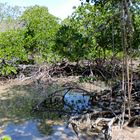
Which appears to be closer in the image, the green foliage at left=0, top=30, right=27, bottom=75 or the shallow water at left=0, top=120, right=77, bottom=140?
the shallow water at left=0, top=120, right=77, bottom=140

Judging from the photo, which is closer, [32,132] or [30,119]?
[32,132]

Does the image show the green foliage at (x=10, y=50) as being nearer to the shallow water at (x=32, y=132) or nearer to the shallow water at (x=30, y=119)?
the shallow water at (x=30, y=119)

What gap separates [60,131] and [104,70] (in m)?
7.04

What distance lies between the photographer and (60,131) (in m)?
7.16

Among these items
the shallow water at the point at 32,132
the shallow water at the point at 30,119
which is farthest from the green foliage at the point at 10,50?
the shallow water at the point at 32,132

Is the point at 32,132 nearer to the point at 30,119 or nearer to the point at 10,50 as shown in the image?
the point at 30,119

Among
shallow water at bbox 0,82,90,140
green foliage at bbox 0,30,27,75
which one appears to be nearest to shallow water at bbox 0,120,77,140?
shallow water at bbox 0,82,90,140

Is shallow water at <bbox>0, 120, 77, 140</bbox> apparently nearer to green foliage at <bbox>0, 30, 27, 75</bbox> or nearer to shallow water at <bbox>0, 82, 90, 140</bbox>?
shallow water at <bbox>0, 82, 90, 140</bbox>

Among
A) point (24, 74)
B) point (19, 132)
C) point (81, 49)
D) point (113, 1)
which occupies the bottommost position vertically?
point (19, 132)

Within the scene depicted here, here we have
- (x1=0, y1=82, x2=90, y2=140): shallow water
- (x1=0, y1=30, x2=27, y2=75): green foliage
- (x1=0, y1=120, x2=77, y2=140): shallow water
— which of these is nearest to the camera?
(x1=0, y1=120, x2=77, y2=140): shallow water

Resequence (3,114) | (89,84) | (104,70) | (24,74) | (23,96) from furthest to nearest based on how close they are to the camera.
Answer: (24,74)
(104,70)
(89,84)
(23,96)
(3,114)

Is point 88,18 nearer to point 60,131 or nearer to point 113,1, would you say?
point 113,1

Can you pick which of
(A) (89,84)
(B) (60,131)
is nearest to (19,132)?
(B) (60,131)

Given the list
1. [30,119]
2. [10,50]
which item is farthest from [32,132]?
[10,50]
